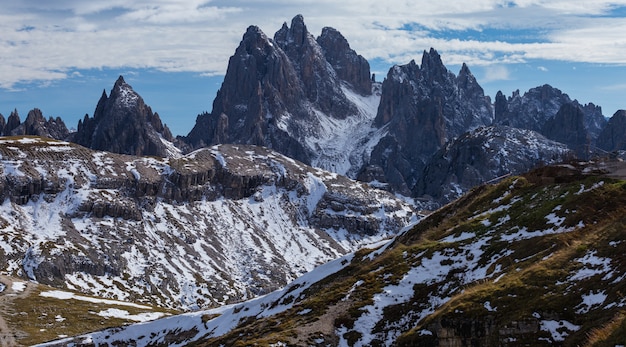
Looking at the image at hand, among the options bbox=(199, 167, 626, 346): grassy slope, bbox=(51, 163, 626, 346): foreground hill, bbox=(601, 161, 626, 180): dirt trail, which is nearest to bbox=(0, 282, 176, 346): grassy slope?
bbox=(51, 163, 626, 346): foreground hill

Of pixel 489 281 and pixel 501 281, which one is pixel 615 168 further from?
pixel 501 281

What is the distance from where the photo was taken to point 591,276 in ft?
140

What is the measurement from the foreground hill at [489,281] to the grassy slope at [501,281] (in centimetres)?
9

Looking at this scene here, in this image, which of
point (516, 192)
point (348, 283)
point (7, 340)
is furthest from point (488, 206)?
point (7, 340)

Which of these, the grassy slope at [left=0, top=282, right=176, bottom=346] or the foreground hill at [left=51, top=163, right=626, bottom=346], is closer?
the foreground hill at [left=51, top=163, right=626, bottom=346]

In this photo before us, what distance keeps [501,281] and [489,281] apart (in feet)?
6.22

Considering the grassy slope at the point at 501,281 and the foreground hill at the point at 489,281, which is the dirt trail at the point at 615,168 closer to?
the foreground hill at the point at 489,281

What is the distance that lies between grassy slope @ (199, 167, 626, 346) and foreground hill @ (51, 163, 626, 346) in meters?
0.09

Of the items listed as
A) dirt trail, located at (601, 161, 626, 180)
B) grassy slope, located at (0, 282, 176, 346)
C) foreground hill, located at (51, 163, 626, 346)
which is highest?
dirt trail, located at (601, 161, 626, 180)

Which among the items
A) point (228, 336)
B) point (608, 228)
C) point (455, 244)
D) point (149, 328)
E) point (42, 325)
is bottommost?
point (42, 325)

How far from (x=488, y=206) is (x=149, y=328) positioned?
191ft

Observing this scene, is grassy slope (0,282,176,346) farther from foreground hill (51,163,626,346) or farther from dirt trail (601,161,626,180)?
dirt trail (601,161,626,180)

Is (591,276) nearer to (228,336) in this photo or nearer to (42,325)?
(228,336)

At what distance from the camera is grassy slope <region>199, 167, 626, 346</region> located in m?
41.0
